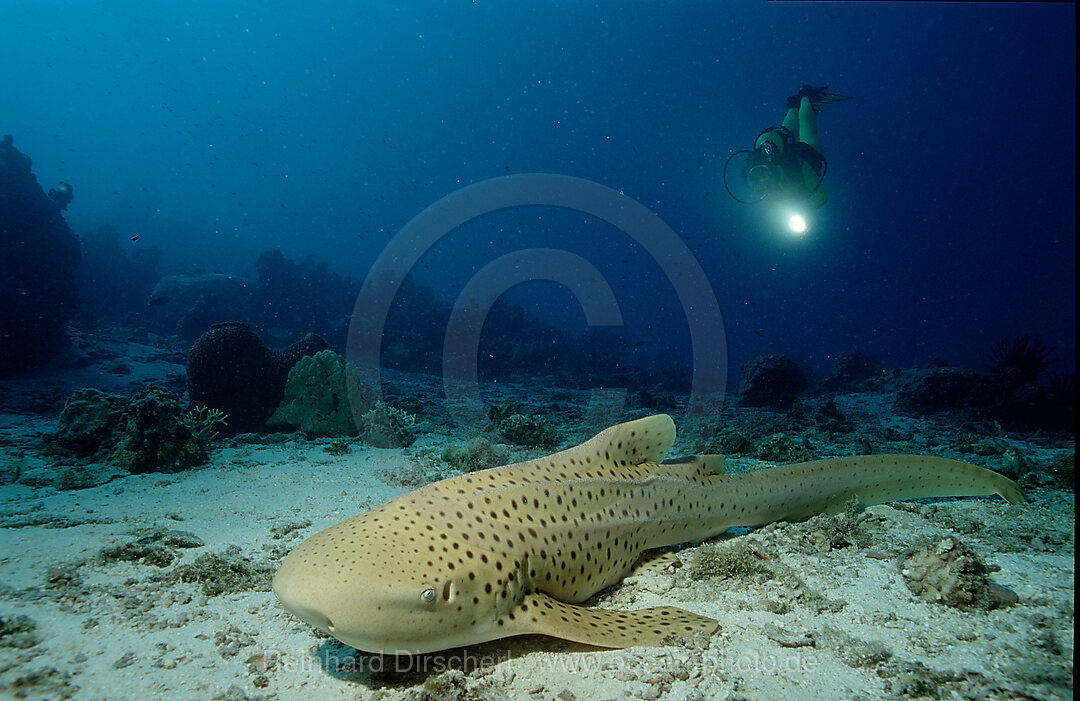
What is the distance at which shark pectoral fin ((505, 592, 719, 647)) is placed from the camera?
236 centimetres

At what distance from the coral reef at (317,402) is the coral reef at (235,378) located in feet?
1.67

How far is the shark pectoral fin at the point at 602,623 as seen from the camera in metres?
2.36

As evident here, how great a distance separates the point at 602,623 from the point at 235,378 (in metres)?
9.24

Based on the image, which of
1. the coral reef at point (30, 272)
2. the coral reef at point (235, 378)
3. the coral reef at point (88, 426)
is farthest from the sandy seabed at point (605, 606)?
the coral reef at point (30, 272)

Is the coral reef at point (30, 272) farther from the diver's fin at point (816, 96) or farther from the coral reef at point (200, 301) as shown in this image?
the diver's fin at point (816, 96)

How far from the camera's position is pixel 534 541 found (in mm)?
2689

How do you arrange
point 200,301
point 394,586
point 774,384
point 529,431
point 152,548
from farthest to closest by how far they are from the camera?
point 200,301 < point 774,384 < point 529,431 < point 152,548 < point 394,586

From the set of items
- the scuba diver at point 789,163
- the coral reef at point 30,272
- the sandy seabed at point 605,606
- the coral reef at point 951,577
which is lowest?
the sandy seabed at point 605,606

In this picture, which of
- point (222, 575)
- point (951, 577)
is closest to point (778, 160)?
point (951, 577)

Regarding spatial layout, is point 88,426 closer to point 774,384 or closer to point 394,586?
point 394,586

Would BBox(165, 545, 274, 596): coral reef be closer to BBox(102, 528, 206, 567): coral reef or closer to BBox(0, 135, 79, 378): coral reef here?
BBox(102, 528, 206, 567): coral reef

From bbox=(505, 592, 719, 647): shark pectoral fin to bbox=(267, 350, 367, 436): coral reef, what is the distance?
7280mm

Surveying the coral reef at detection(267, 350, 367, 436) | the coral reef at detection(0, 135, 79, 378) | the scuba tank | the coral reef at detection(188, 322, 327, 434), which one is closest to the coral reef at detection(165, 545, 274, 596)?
the coral reef at detection(267, 350, 367, 436)

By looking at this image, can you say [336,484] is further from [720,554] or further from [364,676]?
[720,554]
